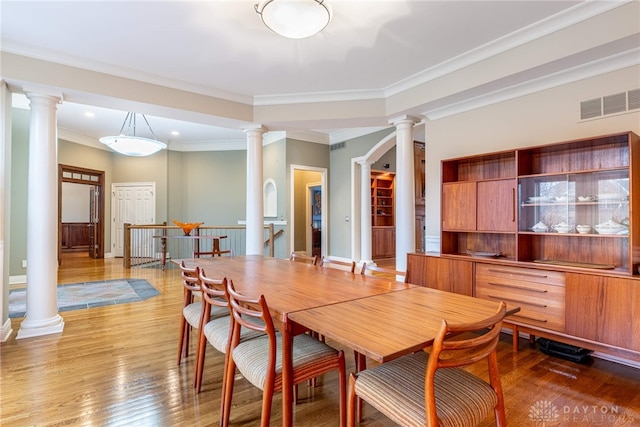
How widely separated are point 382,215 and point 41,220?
6486mm

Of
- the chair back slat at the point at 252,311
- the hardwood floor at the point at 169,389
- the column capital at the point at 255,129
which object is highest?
the column capital at the point at 255,129

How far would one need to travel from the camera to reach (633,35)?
7.59 feet

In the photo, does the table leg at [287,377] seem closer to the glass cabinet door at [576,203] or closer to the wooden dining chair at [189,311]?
the wooden dining chair at [189,311]

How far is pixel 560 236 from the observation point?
3.00m

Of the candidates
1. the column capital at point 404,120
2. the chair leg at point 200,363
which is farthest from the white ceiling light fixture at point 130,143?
the chair leg at point 200,363

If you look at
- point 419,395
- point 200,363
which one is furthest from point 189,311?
point 419,395

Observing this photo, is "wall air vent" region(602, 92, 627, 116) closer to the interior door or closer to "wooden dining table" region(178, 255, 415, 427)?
"wooden dining table" region(178, 255, 415, 427)

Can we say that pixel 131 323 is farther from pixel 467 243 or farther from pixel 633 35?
pixel 633 35

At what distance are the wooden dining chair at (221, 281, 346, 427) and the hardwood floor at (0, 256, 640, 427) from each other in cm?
36

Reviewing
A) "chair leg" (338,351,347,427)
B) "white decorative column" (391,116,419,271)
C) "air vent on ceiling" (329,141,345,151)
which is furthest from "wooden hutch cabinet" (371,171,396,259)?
"chair leg" (338,351,347,427)

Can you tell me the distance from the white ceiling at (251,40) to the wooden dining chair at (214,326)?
2.05 metres

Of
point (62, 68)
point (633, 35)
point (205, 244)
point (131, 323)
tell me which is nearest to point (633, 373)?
point (633, 35)

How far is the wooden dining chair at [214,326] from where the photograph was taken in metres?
1.91

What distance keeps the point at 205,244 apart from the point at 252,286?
6.46 meters
